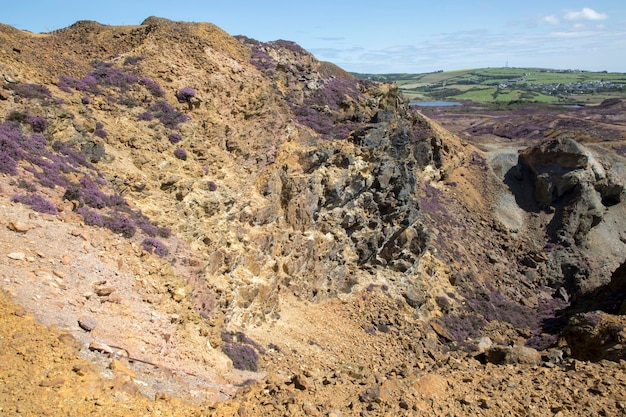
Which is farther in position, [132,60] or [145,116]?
[132,60]

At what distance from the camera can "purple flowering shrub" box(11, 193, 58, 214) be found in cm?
1382

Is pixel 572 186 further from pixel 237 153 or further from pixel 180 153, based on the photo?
pixel 180 153

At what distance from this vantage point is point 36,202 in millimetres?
14094

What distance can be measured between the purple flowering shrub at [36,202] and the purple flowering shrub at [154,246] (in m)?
3.26

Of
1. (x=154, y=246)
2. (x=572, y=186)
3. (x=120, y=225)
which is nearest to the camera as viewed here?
(x=120, y=225)

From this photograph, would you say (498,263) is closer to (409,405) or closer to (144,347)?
(409,405)

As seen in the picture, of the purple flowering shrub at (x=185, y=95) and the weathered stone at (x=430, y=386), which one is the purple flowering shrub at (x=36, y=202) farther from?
the weathered stone at (x=430, y=386)

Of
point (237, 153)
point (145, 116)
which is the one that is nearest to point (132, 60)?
point (145, 116)

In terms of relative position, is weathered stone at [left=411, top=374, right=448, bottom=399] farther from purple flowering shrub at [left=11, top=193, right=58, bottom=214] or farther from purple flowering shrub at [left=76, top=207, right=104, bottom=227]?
purple flowering shrub at [left=11, top=193, right=58, bottom=214]

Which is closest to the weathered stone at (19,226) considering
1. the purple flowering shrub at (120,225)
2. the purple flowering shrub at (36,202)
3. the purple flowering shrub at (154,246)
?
the purple flowering shrub at (36,202)

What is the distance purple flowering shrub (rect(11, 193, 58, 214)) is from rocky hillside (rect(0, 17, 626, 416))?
0.09 meters

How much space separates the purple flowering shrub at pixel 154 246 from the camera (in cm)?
1636

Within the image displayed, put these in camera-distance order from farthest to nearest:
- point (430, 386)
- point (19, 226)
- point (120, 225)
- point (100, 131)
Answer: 1. point (100, 131)
2. point (120, 225)
3. point (19, 226)
4. point (430, 386)

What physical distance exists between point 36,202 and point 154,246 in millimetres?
4302
